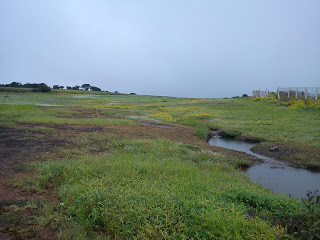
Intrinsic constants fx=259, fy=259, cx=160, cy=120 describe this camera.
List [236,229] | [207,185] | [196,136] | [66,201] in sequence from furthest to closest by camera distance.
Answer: [196,136], [207,185], [66,201], [236,229]

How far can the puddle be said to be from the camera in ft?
24.4

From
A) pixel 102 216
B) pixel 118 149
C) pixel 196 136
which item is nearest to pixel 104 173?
pixel 102 216

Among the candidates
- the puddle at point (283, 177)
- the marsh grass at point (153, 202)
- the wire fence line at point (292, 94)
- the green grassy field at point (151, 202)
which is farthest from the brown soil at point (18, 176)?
the wire fence line at point (292, 94)

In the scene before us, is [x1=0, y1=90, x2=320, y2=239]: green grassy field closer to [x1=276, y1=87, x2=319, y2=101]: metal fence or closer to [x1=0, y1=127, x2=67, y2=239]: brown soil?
[x1=0, y1=127, x2=67, y2=239]: brown soil

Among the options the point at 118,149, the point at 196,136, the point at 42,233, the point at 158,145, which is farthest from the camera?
the point at 196,136

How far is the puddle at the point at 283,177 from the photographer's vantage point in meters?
7.44

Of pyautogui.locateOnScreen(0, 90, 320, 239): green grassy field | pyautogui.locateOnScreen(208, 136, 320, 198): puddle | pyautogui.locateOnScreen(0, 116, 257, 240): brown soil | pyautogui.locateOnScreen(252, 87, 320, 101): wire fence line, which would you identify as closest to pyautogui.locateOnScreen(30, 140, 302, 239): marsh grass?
pyautogui.locateOnScreen(0, 90, 320, 239): green grassy field

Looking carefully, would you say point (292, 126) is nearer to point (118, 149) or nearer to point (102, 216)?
point (118, 149)

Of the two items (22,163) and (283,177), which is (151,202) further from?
(283,177)

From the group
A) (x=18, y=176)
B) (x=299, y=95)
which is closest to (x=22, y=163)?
(x=18, y=176)

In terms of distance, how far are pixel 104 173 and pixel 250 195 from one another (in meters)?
3.30

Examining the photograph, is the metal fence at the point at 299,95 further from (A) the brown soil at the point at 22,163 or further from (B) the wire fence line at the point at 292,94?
(A) the brown soil at the point at 22,163

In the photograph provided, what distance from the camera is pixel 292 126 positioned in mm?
16656

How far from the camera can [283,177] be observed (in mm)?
8438
